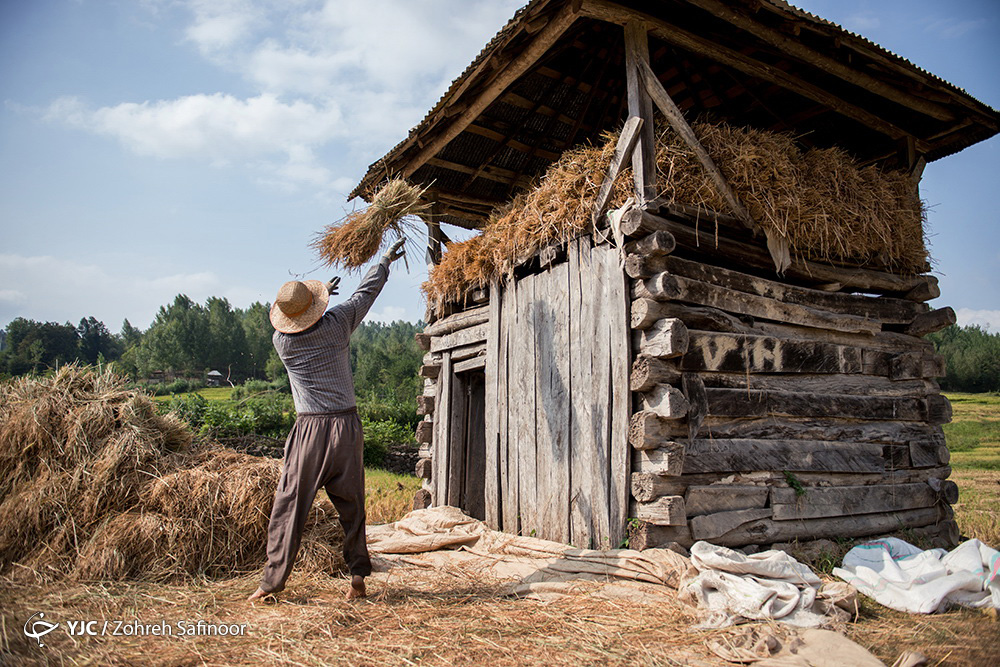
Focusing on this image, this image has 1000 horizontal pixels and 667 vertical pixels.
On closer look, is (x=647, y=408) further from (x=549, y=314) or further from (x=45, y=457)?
(x=45, y=457)

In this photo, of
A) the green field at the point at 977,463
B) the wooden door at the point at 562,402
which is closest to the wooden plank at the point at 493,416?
the wooden door at the point at 562,402

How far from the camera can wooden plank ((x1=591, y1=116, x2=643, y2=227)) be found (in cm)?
518

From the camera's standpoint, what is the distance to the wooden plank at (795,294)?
17.1 feet

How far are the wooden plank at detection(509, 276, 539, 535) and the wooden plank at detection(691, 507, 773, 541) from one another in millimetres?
1690

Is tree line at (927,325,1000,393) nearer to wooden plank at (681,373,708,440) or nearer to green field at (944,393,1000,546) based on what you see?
green field at (944,393,1000,546)

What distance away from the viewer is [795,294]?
5.98 metres

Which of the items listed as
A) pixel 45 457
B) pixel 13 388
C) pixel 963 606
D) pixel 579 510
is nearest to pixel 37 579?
pixel 45 457

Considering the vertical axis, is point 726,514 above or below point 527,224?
below

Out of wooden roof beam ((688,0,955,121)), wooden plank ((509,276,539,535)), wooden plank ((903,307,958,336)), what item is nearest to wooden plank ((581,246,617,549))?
wooden plank ((509,276,539,535))

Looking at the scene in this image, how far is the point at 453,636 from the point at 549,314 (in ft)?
11.2

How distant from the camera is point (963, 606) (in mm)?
4281

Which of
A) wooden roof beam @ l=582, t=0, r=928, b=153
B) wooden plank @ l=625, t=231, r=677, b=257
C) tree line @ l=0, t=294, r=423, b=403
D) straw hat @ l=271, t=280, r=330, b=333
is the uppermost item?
tree line @ l=0, t=294, r=423, b=403

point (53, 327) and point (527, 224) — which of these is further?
point (53, 327)

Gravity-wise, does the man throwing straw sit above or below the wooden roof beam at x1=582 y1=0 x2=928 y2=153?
below
